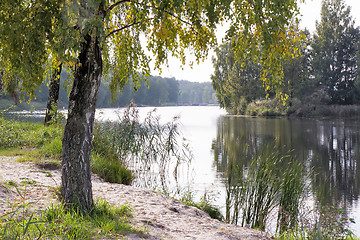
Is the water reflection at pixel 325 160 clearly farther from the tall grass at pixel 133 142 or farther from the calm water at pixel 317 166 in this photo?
the tall grass at pixel 133 142

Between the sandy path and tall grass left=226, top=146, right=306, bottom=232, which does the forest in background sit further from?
tall grass left=226, top=146, right=306, bottom=232

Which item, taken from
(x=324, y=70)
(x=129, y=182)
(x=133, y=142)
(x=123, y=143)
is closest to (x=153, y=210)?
(x=129, y=182)

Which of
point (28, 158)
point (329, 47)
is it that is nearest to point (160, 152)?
point (28, 158)

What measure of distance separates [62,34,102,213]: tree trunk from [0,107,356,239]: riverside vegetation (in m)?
0.25

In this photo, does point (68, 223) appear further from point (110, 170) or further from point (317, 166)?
point (317, 166)

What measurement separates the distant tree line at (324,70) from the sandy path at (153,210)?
3747 centimetres

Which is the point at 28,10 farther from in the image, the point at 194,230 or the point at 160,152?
the point at 160,152

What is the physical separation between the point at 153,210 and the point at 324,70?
44.0 m

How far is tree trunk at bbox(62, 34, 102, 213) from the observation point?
420 centimetres

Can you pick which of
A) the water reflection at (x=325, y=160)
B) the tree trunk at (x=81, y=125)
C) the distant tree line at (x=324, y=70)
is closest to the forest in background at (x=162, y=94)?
the distant tree line at (x=324, y=70)

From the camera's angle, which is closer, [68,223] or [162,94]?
[68,223]

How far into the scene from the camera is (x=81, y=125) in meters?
4.21

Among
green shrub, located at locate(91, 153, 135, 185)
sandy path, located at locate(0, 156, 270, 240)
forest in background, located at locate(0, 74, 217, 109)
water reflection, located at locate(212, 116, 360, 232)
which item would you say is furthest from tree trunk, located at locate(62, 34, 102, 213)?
forest in background, located at locate(0, 74, 217, 109)

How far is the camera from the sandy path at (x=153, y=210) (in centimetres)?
435
